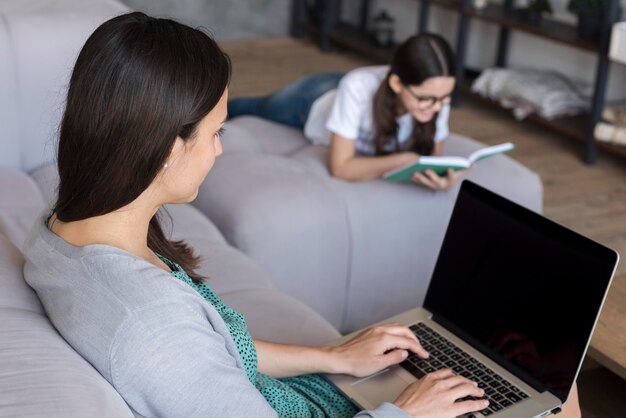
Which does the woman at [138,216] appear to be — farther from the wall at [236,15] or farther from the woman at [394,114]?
the wall at [236,15]

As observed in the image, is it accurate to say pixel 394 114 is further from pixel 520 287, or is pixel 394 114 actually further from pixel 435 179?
pixel 520 287

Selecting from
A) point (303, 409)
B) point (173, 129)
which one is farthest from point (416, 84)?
point (173, 129)

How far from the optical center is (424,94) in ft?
7.52

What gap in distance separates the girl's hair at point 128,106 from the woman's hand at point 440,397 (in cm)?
46

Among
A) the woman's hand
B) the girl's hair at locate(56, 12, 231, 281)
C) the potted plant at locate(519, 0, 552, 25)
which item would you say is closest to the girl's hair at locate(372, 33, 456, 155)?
the woman's hand

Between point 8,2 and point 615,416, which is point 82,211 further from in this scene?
point 8,2

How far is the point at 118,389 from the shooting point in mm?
989

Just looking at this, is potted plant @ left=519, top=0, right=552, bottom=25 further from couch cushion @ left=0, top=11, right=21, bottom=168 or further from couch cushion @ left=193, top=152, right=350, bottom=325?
couch cushion @ left=0, top=11, right=21, bottom=168

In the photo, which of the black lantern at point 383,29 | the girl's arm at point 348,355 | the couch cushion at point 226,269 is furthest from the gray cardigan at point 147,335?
the black lantern at point 383,29

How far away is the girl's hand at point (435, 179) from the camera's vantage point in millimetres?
2307

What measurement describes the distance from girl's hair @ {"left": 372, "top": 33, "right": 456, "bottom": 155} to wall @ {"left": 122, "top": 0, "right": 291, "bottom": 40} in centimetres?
353

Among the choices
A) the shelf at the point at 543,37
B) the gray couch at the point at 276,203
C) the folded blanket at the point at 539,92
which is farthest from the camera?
the folded blanket at the point at 539,92

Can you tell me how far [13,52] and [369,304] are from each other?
3.84 ft

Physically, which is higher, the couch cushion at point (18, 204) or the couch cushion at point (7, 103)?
the couch cushion at point (7, 103)
